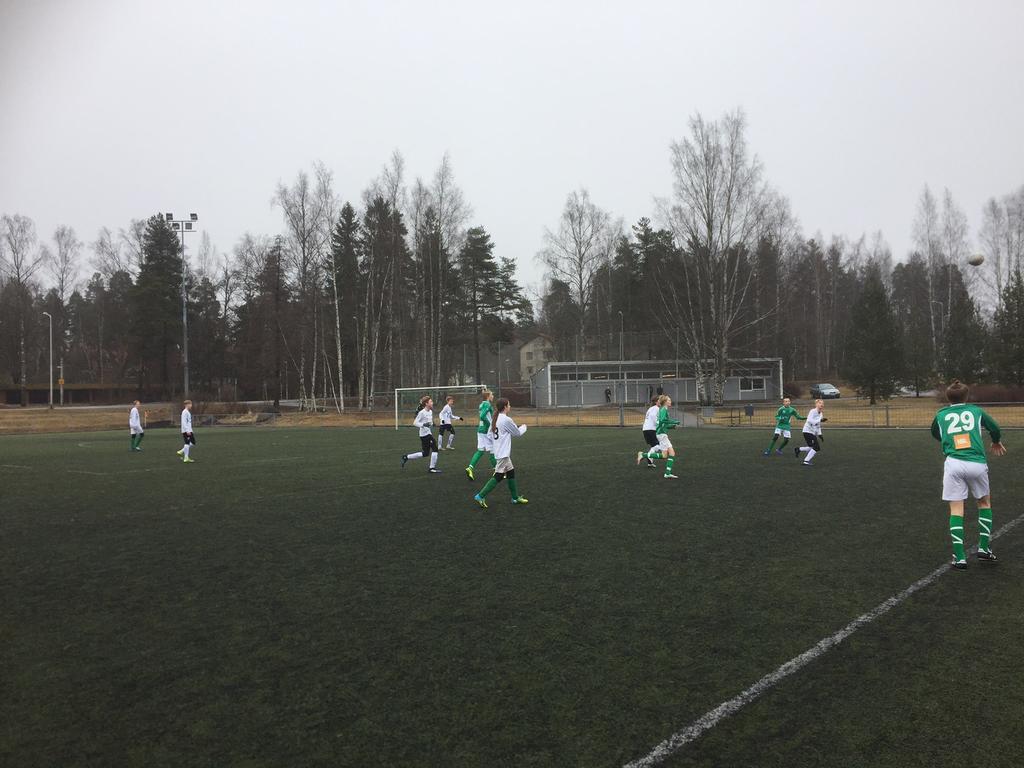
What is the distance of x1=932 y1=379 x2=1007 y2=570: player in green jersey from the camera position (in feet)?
20.8

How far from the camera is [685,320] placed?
48125 mm

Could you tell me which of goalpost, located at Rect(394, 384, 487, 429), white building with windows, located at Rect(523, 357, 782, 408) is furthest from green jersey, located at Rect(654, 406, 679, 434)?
white building with windows, located at Rect(523, 357, 782, 408)

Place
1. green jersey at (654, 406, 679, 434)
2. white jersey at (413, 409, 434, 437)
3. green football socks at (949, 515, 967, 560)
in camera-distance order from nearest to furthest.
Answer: green football socks at (949, 515, 967, 560) → green jersey at (654, 406, 679, 434) → white jersey at (413, 409, 434, 437)

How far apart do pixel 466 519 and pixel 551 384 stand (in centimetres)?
4373

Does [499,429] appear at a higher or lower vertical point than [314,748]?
higher

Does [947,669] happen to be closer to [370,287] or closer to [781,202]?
[370,287]

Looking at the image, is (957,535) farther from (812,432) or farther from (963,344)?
(963,344)

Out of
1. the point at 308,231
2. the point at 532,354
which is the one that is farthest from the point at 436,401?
the point at 532,354

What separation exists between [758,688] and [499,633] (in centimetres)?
193

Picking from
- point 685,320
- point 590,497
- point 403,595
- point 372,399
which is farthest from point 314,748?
point 685,320

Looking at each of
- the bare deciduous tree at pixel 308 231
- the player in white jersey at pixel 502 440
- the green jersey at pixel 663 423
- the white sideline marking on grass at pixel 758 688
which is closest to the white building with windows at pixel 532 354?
the bare deciduous tree at pixel 308 231

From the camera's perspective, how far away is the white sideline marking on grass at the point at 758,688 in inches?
127

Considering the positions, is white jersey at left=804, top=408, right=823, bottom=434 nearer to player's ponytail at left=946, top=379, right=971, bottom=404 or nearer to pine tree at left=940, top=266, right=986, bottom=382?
player's ponytail at left=946, top=379, right=971, bottom=404

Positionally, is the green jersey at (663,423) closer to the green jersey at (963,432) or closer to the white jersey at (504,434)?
the white jersey at (504,434)
